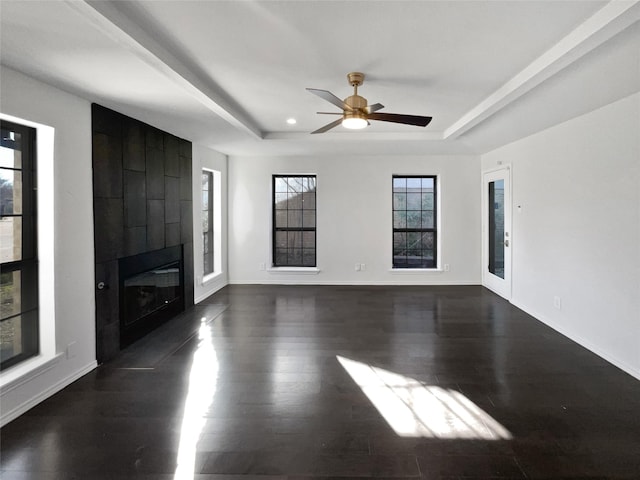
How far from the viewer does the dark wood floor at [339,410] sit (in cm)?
197

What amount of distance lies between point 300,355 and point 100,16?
9.68 ft

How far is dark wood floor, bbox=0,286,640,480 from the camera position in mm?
1968

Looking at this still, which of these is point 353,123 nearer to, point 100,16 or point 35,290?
point 100,16

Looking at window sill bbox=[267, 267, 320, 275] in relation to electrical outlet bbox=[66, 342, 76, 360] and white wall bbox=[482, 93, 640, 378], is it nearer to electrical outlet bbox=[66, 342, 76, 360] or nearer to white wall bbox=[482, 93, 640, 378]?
white wall bbox=[482, 93, 640, 378]

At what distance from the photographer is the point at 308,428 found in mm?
2279

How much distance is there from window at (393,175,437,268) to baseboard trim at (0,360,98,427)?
5043mm

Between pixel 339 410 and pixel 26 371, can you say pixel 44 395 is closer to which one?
pixel 26 371

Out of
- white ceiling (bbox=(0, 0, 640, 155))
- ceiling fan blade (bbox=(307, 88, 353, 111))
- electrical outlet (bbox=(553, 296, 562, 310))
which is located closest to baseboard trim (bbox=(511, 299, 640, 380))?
electrical outlet (bbox=(553, 296, 562, 310))

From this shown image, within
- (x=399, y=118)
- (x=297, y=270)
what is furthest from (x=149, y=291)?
(x=399, y=118)

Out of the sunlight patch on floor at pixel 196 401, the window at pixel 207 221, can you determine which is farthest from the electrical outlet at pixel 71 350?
the window at pixel 207 221

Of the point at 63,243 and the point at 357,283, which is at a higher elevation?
the point at 63,243

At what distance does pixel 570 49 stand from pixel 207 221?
17.7ft

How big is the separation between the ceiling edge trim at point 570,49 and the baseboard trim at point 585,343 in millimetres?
2533

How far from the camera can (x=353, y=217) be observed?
6.49 metres
